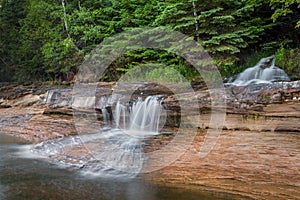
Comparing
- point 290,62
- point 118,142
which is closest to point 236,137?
point 118,142

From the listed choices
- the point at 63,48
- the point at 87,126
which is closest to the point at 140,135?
the point at 87,126

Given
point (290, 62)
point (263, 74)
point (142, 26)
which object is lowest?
point (263, 74)

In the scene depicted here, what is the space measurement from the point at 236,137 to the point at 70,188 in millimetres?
3609

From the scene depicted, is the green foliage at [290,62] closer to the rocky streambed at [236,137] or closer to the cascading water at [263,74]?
the cascading water at [263,74]

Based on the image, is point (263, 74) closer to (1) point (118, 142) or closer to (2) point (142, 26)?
(1) point (118, 142)

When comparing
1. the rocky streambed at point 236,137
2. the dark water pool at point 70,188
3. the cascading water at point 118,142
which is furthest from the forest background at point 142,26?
the dark water pool at point 70,188

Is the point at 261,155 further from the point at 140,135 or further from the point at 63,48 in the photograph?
the point at 63,48

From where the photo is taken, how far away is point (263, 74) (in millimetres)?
8203

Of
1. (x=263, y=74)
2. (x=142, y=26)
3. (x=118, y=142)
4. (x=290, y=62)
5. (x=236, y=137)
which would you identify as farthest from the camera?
(x=142, y=26)

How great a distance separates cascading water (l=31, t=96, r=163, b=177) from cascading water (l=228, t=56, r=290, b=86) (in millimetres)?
2834

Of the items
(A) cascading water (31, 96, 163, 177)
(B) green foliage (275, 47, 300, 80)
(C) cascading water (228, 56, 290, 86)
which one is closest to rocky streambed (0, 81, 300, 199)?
(A) cascading water (31, 96, 163, 177)

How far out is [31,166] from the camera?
5168mm

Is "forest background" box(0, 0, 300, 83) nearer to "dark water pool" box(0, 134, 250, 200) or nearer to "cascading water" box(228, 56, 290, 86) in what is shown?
"cascading water" box(228, 56, 290, 86)

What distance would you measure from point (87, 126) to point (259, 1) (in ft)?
23.8
